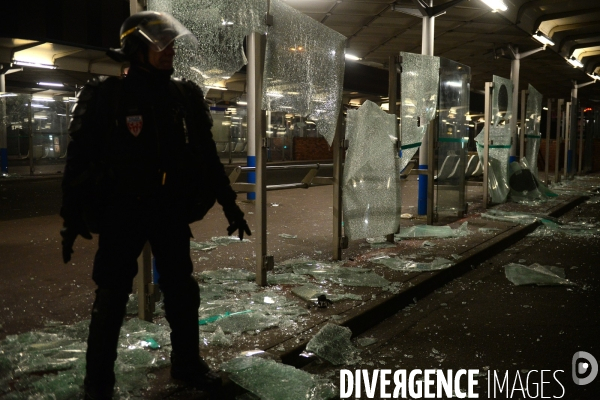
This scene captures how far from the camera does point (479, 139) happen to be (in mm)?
10570

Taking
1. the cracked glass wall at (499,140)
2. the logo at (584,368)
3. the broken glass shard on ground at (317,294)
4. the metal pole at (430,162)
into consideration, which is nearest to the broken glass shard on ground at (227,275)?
the broken glass shard on ground at (317,294)

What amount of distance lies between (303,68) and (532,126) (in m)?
9.60

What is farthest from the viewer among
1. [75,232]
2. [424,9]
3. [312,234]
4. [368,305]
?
[424,9]

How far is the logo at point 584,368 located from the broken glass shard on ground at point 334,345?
1380 millimetres

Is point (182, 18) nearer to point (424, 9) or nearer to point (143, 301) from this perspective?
point (143, 301)

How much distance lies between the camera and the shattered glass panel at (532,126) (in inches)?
489

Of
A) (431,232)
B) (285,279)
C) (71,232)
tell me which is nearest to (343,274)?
(285,279)

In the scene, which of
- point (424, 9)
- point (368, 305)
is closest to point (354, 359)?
point (368, 305)

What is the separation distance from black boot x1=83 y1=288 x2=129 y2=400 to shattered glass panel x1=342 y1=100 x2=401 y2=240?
367cm

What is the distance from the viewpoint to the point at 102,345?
2447mm

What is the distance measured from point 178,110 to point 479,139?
9007 millimetres

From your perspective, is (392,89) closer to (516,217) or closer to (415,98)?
(415,98)

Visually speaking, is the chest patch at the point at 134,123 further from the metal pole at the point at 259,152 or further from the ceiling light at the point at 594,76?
the ceiling light at the point at 594,76

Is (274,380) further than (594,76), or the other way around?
(594,76)
